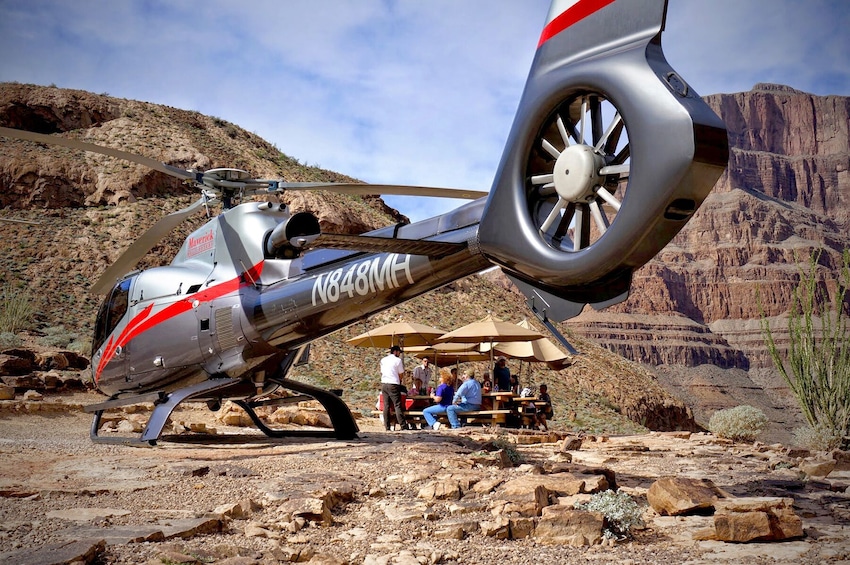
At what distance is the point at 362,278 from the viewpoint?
8.98m

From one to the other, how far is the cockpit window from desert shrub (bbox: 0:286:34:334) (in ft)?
55.3

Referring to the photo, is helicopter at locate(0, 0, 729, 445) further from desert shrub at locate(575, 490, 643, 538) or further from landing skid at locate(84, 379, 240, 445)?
desert shrub at locate(575, 490, 643, 538)

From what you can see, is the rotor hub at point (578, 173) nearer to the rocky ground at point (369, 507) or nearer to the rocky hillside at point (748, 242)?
the rocky ground at point (369, 507)

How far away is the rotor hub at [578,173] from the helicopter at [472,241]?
1 cm

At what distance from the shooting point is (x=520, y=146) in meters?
6.42

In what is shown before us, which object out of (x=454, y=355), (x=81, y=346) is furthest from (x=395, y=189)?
(x=81, y=346)

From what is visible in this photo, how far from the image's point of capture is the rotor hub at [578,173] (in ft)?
18.7

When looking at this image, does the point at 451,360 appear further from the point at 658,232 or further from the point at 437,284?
the point at 658,232

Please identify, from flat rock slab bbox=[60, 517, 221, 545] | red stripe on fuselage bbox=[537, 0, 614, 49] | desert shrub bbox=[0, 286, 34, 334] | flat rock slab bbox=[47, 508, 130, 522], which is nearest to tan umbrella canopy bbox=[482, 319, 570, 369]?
red stripe on fuselage bbox=[537, 0, 614, 49]

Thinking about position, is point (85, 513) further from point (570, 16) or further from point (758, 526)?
point (570, 16)

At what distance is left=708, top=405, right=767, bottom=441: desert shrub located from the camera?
1655 centimetres

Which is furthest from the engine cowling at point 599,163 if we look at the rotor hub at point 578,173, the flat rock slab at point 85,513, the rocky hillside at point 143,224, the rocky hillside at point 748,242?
the rocky hillside at point 748,242

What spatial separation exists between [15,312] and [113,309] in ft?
60.5

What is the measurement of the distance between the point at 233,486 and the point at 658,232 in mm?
4328
